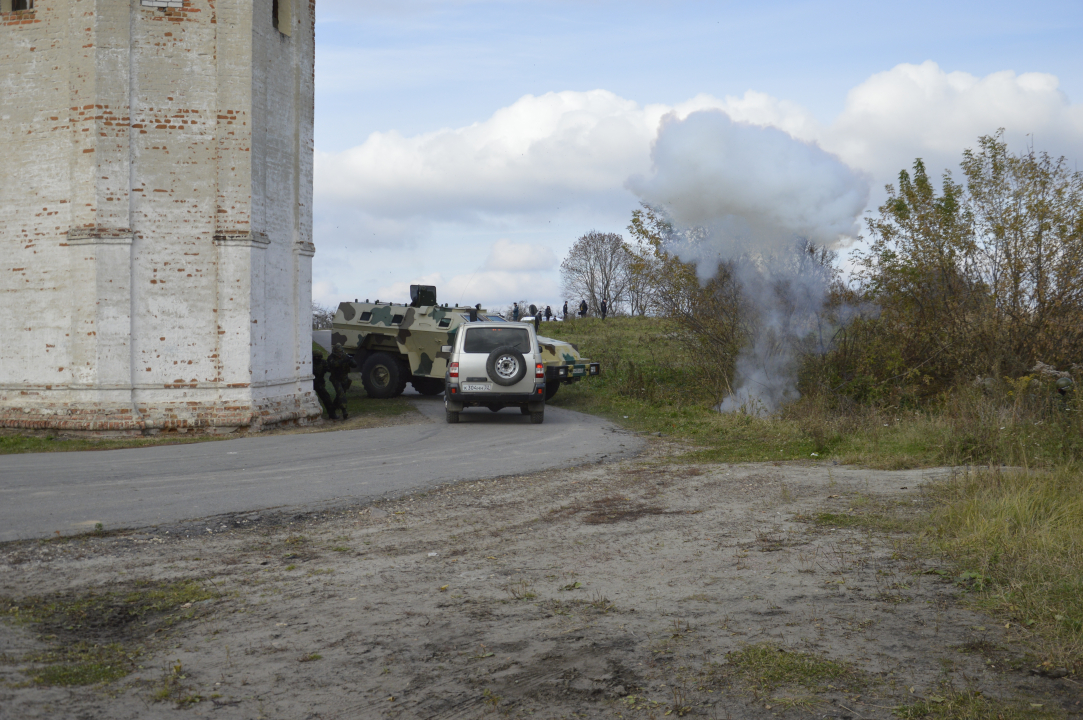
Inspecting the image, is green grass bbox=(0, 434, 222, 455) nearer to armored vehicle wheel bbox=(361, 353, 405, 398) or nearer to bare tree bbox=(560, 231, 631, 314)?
armored vehicle wheel bbox=(361, 353, 405, 398)

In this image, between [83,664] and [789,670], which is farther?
[83,664]

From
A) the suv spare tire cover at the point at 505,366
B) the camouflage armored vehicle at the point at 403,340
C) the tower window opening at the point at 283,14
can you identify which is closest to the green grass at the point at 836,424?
the camouflage armored vehicle at the point at 403,340

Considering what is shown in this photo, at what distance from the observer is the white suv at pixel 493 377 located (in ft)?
46.4

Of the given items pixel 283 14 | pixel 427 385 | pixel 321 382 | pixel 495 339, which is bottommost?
pixel 427 385

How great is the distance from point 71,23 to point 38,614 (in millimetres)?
11798

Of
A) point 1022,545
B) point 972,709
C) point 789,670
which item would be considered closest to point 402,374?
point 1022,545

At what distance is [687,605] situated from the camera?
4730 mm

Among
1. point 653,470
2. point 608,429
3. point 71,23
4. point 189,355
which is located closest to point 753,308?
point 608,429

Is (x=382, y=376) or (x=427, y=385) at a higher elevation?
(x=382, y=376)

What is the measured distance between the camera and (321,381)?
53.6ft

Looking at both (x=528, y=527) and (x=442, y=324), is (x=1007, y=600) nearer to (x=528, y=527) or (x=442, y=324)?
(x=528, y=527)

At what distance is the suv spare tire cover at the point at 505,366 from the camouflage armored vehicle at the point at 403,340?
12.7 feet

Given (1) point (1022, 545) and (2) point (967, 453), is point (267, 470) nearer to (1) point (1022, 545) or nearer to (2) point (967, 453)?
(1) point (1022, 545)

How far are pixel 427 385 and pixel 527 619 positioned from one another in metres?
15.7
